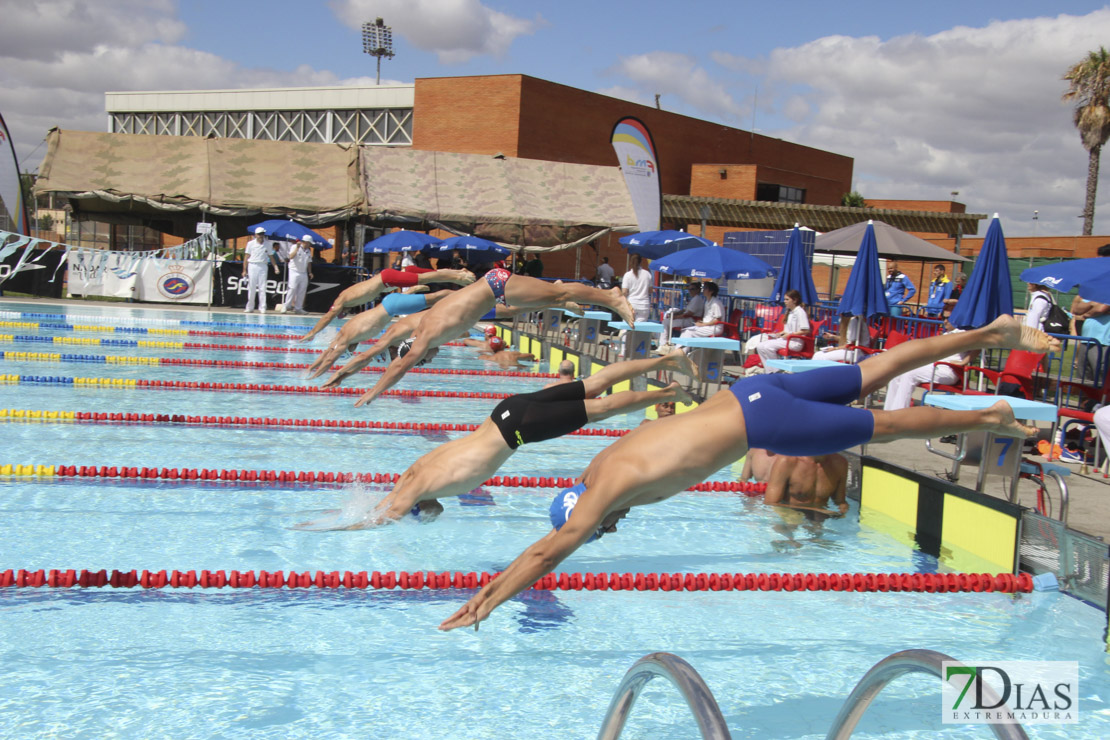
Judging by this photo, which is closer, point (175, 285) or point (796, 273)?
point (796, 273)

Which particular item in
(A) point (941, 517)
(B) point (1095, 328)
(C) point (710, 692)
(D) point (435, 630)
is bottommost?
(D) point (435, 630)

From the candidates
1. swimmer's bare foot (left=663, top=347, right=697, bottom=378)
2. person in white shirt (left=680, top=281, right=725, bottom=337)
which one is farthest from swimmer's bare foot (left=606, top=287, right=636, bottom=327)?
person in white shirt (left=680, top=281, right=725, bottom=337)

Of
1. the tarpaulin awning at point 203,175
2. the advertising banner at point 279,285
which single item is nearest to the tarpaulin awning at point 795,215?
the tarpaulin awning at point 203,175

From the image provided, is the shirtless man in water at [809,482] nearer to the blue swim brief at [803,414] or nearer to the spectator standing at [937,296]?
the blue swim brief at [803,414]

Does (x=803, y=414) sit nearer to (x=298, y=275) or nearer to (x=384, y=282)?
(x=384, y=282)

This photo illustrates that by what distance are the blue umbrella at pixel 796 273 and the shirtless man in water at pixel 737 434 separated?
7.62m

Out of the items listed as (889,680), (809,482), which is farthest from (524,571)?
(809,482)

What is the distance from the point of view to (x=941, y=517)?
5.70 meters

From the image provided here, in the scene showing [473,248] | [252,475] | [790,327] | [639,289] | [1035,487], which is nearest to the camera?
[1035,487]

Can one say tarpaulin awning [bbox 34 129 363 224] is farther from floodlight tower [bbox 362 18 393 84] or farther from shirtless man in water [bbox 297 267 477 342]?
floodlight tower [bbox 362 18 393 84]

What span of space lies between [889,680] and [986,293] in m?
6.44

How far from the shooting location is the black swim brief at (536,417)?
4.85 m

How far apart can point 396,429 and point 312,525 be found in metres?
3.07

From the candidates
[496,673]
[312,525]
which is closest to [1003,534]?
[496,673]
